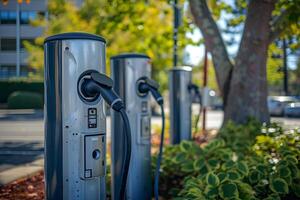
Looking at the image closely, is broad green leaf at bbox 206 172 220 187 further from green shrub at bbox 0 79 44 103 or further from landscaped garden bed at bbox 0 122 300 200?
green shrub at bbox 0 79 44 103

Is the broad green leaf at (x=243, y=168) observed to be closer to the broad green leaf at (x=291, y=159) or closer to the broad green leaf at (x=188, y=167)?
the broad green leaf at (x=291, y=159)

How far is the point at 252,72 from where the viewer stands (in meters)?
7.02

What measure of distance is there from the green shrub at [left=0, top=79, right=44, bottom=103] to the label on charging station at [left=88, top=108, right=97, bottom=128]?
22677mm

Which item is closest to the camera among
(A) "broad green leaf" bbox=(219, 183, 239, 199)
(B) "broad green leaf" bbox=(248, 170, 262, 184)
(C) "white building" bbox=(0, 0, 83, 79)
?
(A) "broad green leaf" bbox=(219, 183, 239, 199)

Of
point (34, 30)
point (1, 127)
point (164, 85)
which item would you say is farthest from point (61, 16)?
point (164, 85)

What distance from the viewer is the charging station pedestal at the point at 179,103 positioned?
21.5 ft

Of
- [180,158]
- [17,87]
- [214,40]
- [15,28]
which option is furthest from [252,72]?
[17,87]

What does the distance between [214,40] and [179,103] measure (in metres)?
1.65

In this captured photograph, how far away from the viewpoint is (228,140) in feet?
20.3

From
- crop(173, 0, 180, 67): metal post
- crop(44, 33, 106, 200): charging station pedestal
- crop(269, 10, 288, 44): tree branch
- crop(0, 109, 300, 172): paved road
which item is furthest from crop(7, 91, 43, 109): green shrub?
crop(44, 33, 106, 200): charging station pedestal

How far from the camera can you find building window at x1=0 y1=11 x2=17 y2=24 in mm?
11203

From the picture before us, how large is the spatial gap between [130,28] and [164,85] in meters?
19.5

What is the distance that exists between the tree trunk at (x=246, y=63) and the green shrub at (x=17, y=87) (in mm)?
18791

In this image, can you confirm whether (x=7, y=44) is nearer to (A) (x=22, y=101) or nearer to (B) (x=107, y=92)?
(A) (x=22, y=101)
